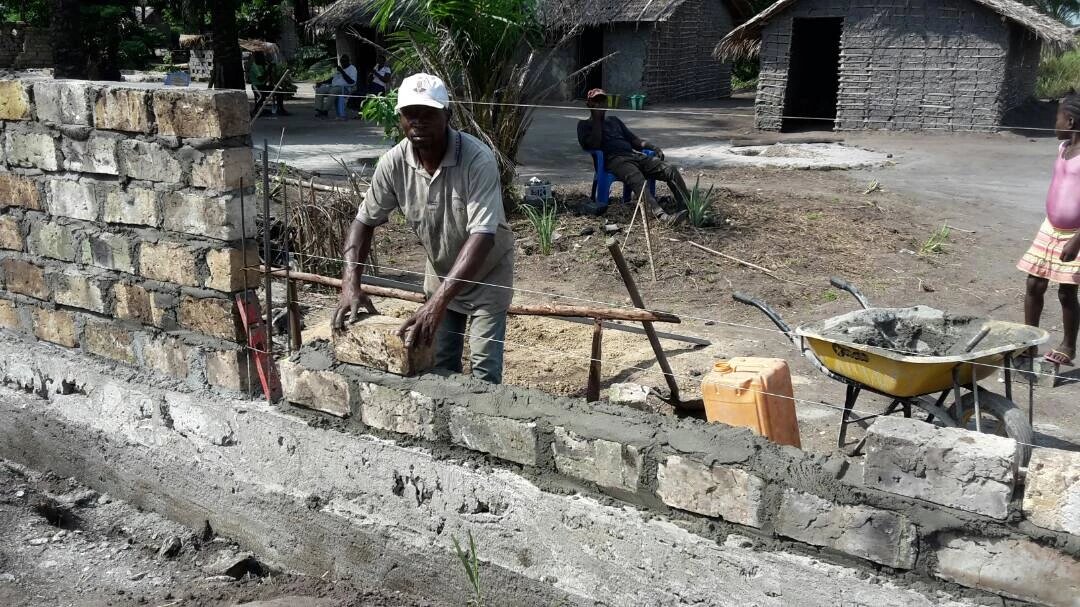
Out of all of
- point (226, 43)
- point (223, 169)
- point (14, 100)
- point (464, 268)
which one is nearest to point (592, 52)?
point (226, 43)

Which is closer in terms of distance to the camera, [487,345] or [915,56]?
[487,345]

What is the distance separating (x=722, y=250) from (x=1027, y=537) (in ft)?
20.8

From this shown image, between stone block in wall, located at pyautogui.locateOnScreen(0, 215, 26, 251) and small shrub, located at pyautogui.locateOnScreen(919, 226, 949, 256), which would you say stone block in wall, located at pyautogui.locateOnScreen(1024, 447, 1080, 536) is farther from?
small shrub, located at pyautogui.locateOnScreen(919, 226, 949, 256)

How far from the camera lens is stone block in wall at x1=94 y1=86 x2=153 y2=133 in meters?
3.49

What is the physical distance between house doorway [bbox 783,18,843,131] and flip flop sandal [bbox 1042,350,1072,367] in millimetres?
15096

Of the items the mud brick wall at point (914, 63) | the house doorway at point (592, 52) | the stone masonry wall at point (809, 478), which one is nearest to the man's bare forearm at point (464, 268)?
the stone masonry wall at point (809, 478)

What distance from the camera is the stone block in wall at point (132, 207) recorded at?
3.63m

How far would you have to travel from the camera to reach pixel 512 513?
120 inches

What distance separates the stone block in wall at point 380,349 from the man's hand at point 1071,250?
12.6 feet

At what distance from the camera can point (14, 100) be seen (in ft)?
12.8

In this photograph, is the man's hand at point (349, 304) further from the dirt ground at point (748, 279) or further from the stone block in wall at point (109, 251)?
the dirt ground at point (748, 279)

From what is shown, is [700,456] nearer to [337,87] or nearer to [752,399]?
[752,399]

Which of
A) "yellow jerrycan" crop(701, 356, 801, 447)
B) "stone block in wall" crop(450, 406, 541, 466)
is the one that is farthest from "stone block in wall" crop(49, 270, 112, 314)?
"yellow jerrycan" crop(701, 356, 801, 447)

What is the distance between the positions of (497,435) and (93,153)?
6.71ft
